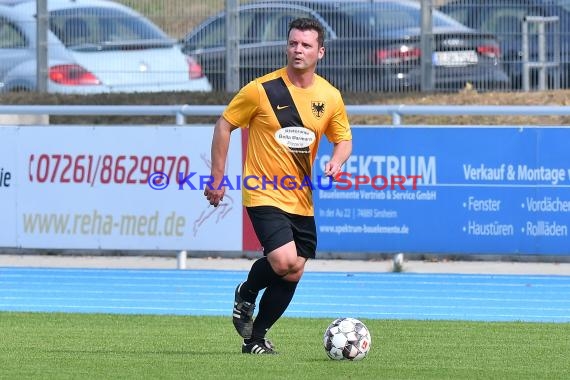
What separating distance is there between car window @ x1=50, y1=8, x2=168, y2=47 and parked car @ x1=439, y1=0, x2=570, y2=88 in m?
3.95

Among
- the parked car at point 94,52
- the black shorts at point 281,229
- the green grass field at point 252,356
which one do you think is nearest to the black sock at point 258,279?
the black shorts at point 281,229

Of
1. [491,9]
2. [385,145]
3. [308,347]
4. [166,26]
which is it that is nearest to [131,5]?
[166,26]

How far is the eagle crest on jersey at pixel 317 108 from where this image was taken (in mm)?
9406

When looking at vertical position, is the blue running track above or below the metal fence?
below

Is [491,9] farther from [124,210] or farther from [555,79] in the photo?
[124,210]

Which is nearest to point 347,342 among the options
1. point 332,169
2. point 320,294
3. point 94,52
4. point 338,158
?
point 332,169

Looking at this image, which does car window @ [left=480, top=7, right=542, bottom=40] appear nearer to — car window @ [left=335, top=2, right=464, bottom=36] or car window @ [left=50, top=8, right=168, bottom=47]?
car window @ [left=335, top=2, right=464, bottom=36]

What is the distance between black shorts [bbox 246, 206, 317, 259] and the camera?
364 inches

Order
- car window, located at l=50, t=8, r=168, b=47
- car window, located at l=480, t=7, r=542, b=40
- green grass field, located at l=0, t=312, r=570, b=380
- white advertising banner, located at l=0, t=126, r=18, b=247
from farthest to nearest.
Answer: car window, located at l=50, t=8, r=168, b=47
car window, located at l=480, t=7, r=542, b=40
white advertising banner, located at l=0, t=126, r=18, b=247
green grass field, located at l=0, t=312, r=570, b=380

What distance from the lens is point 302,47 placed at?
9234 mm

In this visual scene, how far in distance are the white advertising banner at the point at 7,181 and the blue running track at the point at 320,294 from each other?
1.89 ft

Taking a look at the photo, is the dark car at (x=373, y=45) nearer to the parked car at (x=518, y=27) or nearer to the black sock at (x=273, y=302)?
the parked car at (x=518, y=27)

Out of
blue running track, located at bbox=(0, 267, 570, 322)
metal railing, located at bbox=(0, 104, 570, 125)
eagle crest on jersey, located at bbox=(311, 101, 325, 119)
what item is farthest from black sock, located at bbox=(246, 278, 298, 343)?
metal railing, located at bbox=(0, 104, 570, 125)

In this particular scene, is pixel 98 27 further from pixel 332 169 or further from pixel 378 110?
pixel 332 169
